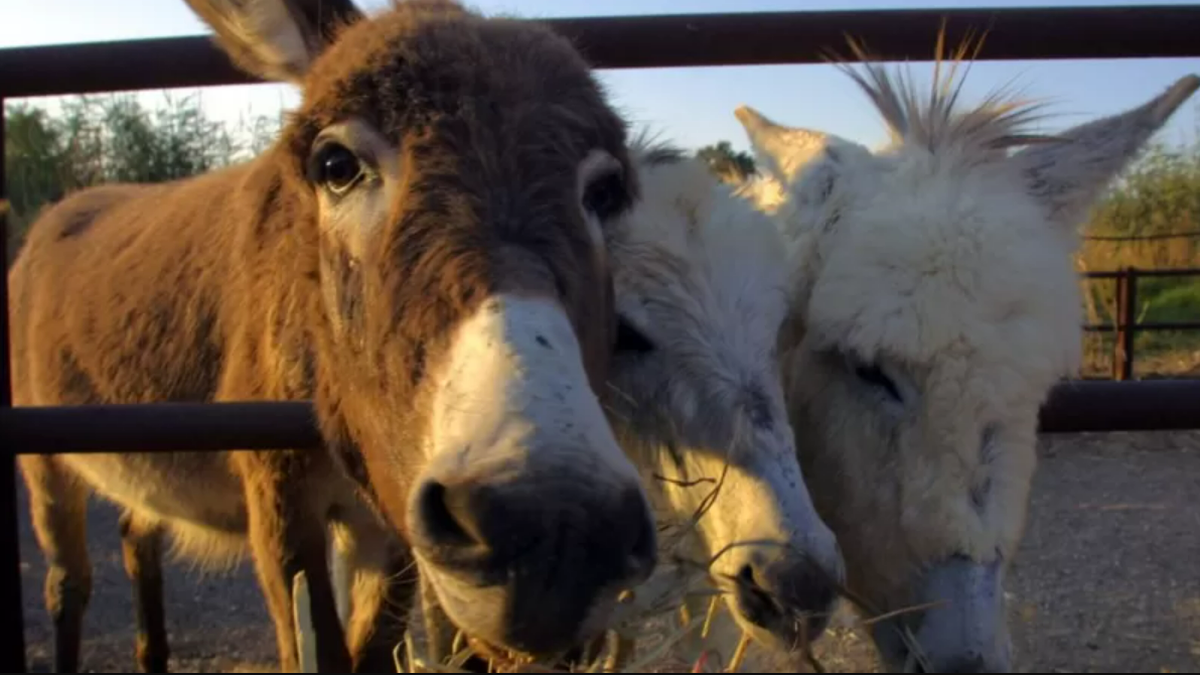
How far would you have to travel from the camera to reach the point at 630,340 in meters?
2.15

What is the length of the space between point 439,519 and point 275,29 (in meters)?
1.34

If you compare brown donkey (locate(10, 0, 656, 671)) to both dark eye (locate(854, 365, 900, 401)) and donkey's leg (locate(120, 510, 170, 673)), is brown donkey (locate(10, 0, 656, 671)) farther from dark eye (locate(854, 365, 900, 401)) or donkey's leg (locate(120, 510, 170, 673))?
donkey's leg (locate(120, 510, 170, 673))

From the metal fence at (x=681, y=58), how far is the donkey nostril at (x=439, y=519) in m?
0.81

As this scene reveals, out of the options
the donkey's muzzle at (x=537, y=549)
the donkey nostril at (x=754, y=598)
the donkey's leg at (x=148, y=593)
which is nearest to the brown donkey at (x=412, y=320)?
the donkey's muzzle at (x=537, y=549)

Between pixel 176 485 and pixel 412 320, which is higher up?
pixel 412 320

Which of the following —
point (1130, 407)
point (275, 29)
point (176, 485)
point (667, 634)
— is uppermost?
point (275, 29)

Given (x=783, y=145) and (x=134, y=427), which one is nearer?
(x=134, y=427)

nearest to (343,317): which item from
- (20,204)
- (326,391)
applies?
(326,391)

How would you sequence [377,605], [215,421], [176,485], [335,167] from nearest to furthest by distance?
[335,167] < [215,421] < [377,605] < [176,485]

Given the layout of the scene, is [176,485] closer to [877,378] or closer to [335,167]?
[335,167]

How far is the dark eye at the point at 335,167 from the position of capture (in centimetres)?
176

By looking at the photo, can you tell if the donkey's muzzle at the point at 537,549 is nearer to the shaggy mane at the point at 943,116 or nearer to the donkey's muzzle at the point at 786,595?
the donkey's muzzle at the point at 786,595

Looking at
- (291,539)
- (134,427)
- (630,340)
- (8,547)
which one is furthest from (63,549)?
(630,340)

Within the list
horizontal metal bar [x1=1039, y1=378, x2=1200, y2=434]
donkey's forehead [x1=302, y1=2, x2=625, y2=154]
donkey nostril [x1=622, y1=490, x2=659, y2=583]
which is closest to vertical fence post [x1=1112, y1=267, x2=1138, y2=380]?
horizontal metal bar [x1=1039, y1=378, x2=1200, y2=434]
